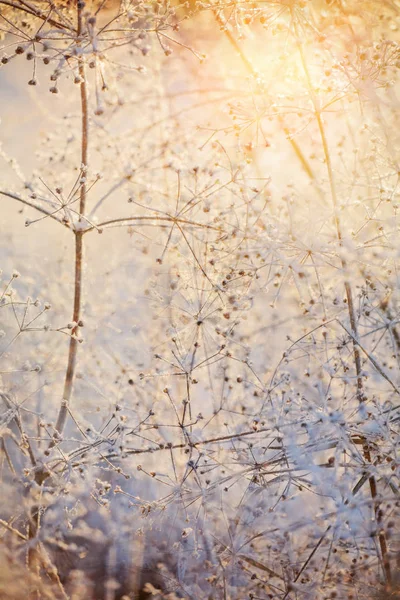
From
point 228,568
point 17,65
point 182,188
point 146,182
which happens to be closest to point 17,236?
point 17,65

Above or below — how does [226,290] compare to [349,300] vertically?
above

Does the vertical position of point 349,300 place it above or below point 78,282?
below

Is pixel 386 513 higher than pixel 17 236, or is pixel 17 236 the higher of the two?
pixel 17 236

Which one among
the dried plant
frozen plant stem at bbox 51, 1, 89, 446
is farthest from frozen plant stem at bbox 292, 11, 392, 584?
frozen plant stem at bbox 51, 1, 89, 446

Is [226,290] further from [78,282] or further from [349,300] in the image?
[78,282]

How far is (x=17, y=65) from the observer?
3.05 metres

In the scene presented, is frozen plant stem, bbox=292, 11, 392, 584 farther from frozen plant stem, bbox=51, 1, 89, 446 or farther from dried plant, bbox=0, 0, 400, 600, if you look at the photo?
frozen plant stem, bbox=51, 1, 89, 446

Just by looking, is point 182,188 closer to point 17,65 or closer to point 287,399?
point 287,399

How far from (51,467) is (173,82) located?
2.81 metres

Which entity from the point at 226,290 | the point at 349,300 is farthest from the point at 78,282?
the point at 349,300

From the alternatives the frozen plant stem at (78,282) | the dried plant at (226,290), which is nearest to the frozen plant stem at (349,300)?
the dried plant at (226,290)

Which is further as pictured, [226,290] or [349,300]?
[226,290]

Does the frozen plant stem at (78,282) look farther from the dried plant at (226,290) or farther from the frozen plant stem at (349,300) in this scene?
the frozen plant stem at (349,300)

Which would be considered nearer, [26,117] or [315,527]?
[315,527]
